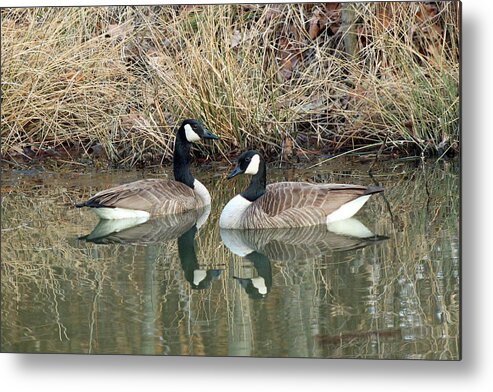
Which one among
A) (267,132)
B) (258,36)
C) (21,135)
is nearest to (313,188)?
(267,132)

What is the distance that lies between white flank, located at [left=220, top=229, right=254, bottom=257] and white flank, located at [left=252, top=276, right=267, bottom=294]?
0.43 metres

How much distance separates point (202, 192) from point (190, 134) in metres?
0.60

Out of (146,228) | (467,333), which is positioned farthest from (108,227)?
(467,333)

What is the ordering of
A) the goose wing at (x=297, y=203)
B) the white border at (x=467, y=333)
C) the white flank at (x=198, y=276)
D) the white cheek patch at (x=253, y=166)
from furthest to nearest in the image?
the goose wing at (x=297, y=203)
the white cheek patch at (x=253, y=166)
the white flank at (x=198, y=276)
the white border at (x=467, y=333)

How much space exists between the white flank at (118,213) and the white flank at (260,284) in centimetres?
106

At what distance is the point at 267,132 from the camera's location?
771 centimetres

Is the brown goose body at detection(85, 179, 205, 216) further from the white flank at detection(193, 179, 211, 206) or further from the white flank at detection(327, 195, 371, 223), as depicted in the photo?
the white flank at detection(327, 195, 371, 223)

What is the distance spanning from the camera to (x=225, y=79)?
25.4 feet

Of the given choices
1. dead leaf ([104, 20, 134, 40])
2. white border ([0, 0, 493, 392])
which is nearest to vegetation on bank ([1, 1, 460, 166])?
dead leaf ([104, 20, 134, 40])

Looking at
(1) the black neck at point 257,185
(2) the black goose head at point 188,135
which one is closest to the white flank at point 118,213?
(2) the black goose head at point 188,135

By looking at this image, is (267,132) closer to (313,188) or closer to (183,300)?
(313,188)

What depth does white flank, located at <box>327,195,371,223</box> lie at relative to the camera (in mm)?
7676

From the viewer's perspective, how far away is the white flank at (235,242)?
779 cm

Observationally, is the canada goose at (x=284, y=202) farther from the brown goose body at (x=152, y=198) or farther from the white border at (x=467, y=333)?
the white border at (x=467, y=333)
